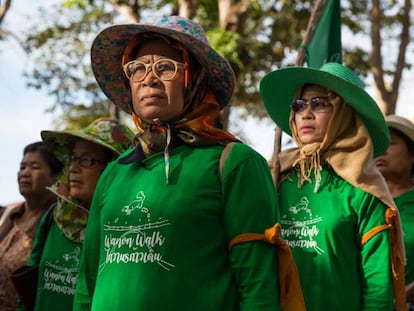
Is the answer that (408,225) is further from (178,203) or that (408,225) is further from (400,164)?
(178,203)

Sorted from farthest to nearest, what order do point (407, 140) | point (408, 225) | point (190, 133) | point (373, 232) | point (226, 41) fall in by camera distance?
point (226, 41)
point (407, 140)
point (408, 225)
point (373, 232)
point (190, 133)

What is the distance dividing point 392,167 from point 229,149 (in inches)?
→ 117

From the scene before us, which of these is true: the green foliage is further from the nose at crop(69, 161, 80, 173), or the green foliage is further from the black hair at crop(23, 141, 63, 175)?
the nose at crop(69, 161, 80, 173)

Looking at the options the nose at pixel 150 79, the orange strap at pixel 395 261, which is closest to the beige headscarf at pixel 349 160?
the orange strap at pixel 395 261

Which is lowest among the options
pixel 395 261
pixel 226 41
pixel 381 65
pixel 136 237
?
pixel 395 261

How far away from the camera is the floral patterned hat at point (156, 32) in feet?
10.0

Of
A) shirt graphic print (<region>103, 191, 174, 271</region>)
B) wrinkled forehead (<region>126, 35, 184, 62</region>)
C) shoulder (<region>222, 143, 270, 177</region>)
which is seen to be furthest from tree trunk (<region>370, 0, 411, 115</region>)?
shirt graphic print (<region>103, 191, 174, 271</region>)

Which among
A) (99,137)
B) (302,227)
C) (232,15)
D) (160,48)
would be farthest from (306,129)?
(232,15)

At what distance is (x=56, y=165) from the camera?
5906 millimetres

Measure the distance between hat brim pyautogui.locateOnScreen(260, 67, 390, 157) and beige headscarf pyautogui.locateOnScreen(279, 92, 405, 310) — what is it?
68mm

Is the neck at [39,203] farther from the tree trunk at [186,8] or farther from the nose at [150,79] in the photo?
the tree trunk at [186,8]

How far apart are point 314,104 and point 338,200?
58 cm

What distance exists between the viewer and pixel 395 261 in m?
4.11

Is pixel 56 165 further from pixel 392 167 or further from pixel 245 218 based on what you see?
pixel 245 218
